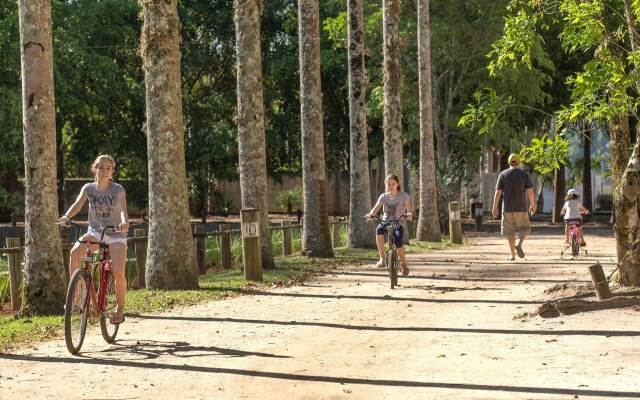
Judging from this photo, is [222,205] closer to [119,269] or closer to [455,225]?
[455,225]

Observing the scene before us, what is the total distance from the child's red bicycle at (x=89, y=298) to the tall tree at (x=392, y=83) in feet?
67.2

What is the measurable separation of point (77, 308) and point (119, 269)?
29.1 inches

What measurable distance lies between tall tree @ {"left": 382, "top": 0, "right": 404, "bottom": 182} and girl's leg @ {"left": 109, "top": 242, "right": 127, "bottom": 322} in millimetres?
20588

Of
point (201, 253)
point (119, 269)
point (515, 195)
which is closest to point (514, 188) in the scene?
point (515, 195)

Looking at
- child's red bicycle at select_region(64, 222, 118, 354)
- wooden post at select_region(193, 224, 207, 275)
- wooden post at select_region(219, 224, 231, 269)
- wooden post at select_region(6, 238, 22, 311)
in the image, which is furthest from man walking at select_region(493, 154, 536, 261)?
child's red bicycle at select_region(64, 222, 118, 354)

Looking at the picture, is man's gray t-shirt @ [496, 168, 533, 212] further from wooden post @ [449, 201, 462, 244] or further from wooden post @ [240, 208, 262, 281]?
wooden post @ [449, 201, 462, 244]

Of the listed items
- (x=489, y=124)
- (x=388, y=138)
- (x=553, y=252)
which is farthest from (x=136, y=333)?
(x=388, y=138)

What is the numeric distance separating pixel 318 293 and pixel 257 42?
230 inches

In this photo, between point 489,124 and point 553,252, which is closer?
point 489,124

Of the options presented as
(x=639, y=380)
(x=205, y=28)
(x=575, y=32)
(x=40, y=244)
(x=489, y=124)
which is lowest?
(x=639, y=380)

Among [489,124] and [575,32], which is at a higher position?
[575,32]

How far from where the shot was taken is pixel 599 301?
14133 mm

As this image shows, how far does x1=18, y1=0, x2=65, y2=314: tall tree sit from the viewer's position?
1511 centimetres

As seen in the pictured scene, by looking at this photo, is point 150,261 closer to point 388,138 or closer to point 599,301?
point 599,301
